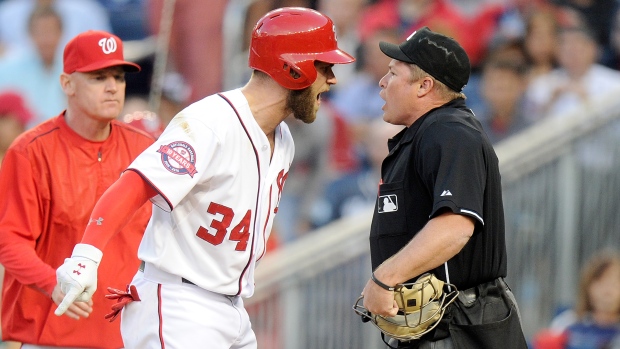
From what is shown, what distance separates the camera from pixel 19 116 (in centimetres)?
811

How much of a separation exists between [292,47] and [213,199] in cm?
65

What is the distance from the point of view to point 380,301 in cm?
318

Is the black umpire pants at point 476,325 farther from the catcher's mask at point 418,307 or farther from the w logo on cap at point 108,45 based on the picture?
the w logo on cap at point 108,45

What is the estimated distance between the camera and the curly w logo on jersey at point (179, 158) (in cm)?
309

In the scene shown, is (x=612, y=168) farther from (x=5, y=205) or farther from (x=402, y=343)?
(x=5, y=205)

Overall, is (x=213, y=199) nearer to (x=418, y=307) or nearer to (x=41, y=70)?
(x=418, y=307)

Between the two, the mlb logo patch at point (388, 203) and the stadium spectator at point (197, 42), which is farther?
the stadium spectator at point (197, 42)

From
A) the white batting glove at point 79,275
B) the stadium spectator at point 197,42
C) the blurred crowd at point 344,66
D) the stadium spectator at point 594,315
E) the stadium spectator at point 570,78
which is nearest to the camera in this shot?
the white batting glove at point 79,275

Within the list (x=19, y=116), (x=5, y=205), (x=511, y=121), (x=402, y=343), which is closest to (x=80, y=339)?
(x=5, y=205)

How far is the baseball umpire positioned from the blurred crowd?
3.37 meters

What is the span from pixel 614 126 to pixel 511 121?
75cm

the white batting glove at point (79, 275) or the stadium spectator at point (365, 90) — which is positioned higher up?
the white batting glove at point (79, 275)

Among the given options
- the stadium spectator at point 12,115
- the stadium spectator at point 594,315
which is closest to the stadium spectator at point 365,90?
the stadium spectator at point 594,315

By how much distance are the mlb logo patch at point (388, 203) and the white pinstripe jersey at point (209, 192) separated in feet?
1.42
